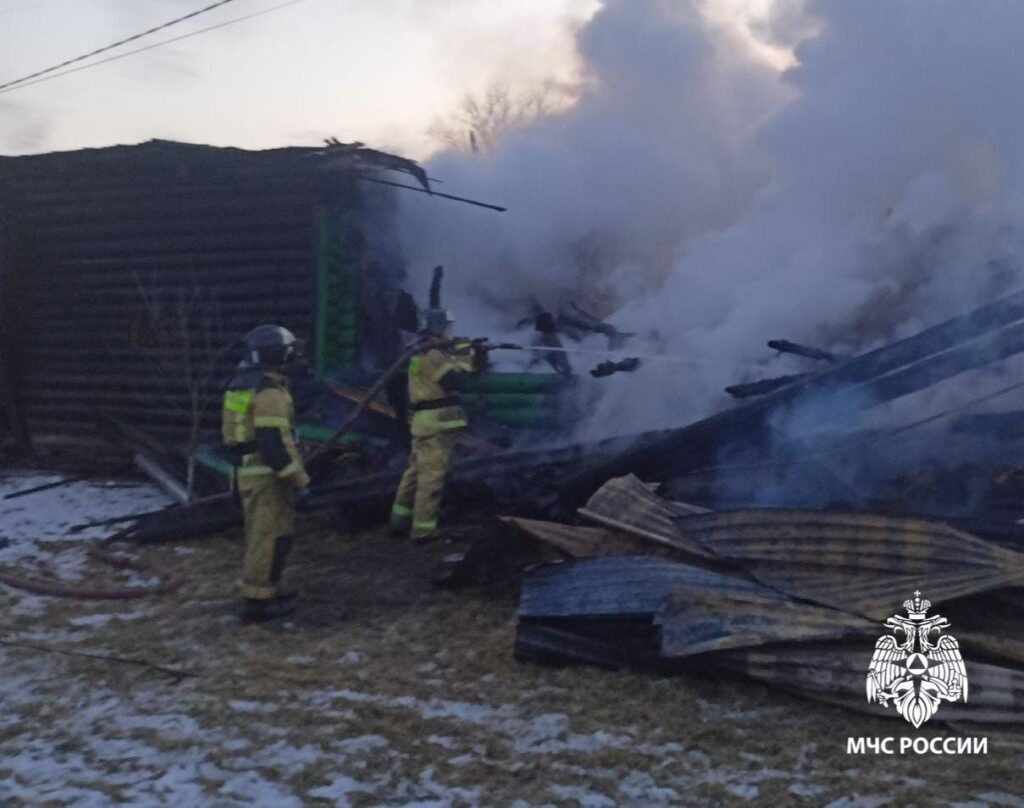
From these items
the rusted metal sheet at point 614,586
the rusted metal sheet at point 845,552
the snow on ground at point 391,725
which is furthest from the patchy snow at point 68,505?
the rusted metal sheet at point 845,552

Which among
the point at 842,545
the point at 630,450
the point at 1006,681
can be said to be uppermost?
the point at 630,450

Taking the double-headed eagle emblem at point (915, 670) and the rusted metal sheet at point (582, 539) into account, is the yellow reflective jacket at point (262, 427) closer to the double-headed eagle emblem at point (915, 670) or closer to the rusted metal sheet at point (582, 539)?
the rusted metal sheet at point (582, 539)

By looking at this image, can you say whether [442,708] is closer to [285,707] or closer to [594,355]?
[285,707]

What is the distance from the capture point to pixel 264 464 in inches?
235

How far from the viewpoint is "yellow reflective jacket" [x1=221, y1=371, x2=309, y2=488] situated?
5.95 meters

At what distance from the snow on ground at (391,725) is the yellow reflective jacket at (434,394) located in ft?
5.21

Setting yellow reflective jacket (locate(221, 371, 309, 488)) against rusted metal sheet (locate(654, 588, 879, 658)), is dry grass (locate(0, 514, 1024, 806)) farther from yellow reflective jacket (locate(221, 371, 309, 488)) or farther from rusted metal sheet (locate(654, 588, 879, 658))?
yellow reflective jacket (locate(221, 371, 309, 488))

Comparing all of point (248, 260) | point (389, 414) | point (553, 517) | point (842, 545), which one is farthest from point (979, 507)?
point (248, 260)

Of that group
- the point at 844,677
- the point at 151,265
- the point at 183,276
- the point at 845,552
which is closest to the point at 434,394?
the point at 845,552

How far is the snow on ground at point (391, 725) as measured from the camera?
373 centimetres

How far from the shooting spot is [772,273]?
950 centimetres

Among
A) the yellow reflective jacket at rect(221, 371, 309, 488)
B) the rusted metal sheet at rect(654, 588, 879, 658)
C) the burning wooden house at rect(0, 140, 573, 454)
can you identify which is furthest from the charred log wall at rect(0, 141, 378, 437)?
the rusted metal sheet at rect(654, 588, 879, 658)

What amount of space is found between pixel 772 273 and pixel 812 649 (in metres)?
5.74

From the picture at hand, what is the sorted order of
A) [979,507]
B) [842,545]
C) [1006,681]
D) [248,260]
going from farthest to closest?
[248,260] → [979,507] → [842,545] → [1006,681]
